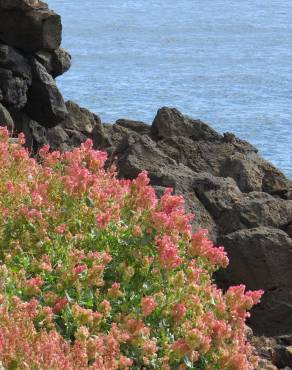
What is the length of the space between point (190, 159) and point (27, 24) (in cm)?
258

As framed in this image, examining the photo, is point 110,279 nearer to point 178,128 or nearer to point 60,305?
point 60,305

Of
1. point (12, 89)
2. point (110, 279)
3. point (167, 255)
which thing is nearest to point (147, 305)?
point (167, 255)

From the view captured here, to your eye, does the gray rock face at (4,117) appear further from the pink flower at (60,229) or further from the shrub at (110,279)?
the pink flower at (60,229)

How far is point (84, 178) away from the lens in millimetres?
6824

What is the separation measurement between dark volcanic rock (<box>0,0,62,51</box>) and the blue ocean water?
10.4m

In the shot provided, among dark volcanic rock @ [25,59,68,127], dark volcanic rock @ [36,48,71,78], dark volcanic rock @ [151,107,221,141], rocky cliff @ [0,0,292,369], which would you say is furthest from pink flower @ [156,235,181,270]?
dark volcanic rock @ [151,107,221,141]

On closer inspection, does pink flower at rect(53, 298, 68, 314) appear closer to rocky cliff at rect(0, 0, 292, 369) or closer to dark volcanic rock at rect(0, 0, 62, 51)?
rocky cliff at rect(0, 0, 292, 369)

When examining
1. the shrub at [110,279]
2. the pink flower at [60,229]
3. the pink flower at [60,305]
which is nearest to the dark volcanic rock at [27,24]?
the shrub at [110,279]

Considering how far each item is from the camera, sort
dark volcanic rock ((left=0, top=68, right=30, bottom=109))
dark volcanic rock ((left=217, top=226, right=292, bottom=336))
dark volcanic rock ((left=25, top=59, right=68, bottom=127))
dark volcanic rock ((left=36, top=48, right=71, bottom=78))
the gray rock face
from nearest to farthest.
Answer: dark volcanic rock ((left=217, top=226, right=292, bottom=336)) < the gray rock face < dark volcanic rock ((left=0, top=68, right=30, bottom=109)) < dark volcanic rock ((left=25, top=59, right=68, bottom=127)) < dark volcanic rock ((left=36, top=48, right=71, bottom=78))

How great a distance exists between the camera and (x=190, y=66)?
41344mm

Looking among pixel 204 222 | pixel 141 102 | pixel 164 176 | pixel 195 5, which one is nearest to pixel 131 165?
pixel 164 176

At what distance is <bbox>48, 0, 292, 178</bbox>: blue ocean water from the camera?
30.1m

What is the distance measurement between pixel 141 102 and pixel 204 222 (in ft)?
69.1

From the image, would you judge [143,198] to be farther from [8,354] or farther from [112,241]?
[8,354]
